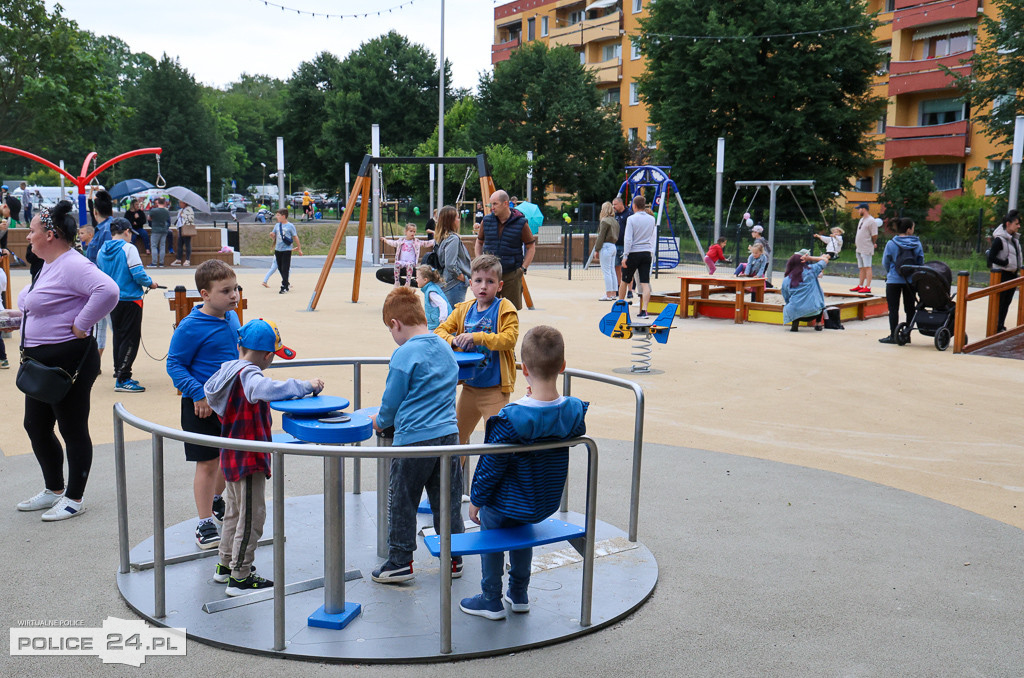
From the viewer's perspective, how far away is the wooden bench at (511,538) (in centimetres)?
360

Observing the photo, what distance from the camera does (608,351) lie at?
38.7 feet

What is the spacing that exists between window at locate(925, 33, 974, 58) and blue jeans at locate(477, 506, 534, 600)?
44.8 m

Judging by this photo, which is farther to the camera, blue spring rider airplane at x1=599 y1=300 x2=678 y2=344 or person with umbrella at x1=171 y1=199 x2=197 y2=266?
person with umbrella at x1=171 y1=199 x2=197 y2=266

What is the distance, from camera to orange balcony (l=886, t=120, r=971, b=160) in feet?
137

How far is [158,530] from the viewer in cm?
375

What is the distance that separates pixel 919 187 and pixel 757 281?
78.6 feet

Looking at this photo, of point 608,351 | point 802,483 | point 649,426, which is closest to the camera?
point 802,483

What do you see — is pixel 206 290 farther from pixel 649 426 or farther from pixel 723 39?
pixel 723 39

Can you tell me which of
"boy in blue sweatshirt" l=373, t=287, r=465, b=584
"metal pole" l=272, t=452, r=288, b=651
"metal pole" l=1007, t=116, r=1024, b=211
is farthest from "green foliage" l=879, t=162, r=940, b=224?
"metal pole" l=272, t=452, r=288, b=651

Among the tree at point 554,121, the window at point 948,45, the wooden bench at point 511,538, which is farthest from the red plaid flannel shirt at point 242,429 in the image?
the tree at point 554,121

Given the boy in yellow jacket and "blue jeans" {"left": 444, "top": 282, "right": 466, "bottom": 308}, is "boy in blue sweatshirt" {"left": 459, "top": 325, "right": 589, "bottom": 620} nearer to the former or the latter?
the boy in yellow jacket

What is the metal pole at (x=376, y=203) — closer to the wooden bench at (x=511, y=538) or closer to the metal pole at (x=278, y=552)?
the wooden bench at (x=511, y=538)

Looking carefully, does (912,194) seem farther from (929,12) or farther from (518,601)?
(518,601)

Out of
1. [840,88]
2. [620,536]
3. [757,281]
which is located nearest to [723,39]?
[840,88]
